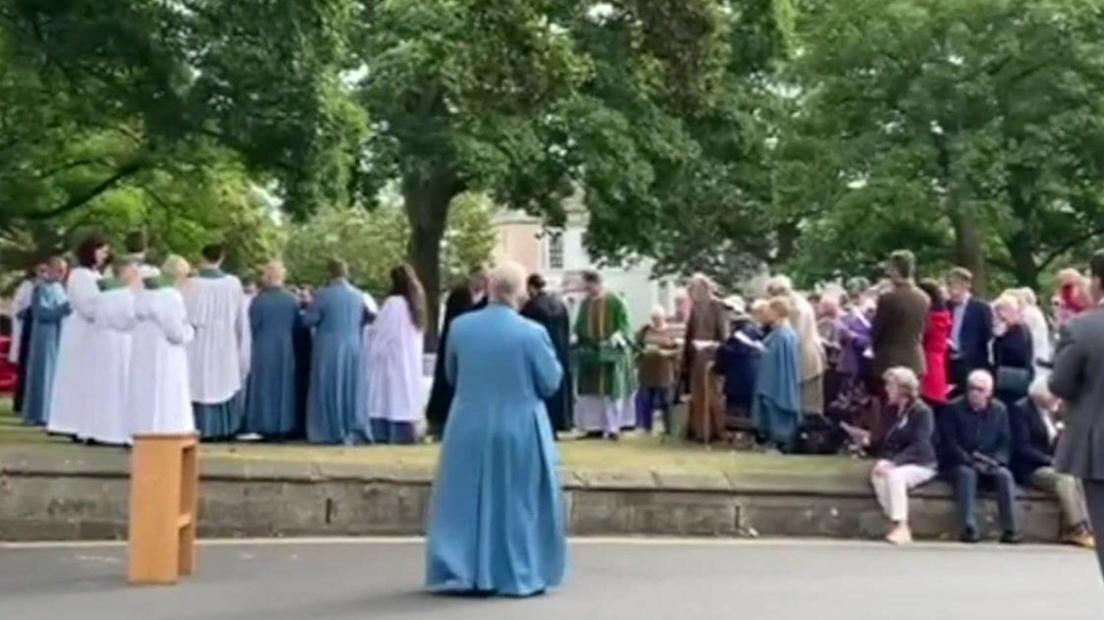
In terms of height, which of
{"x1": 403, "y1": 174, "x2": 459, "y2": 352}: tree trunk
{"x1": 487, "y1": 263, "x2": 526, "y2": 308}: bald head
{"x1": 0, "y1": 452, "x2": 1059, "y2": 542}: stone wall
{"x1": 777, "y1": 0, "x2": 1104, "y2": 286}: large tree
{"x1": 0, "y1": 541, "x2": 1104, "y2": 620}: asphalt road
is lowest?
{"x1": 0, "y1": 541, "x2": 1104, "y2": 620}: asphalt road

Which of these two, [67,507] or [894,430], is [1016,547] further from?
[67,507]

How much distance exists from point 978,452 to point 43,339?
10266 millimetres

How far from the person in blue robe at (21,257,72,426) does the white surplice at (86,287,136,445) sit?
3336mm

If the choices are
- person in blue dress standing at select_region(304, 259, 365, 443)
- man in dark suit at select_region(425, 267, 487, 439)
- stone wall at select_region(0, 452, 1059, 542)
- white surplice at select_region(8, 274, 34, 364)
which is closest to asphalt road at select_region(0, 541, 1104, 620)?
stone wall at select_region(0, 452, 1059, 542)

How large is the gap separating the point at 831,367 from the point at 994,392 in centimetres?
325

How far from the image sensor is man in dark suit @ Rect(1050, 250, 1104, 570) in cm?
1027

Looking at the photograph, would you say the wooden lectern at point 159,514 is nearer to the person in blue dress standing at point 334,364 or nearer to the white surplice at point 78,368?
the white surplice at point 78,368

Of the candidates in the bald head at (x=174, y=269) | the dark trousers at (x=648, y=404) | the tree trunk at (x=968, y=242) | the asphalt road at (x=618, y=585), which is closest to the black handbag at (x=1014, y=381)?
the asphalt road at (x=618, y=585)

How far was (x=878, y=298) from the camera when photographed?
19.1m

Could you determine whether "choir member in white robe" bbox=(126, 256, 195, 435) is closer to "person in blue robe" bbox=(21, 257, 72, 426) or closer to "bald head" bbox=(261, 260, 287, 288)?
"bald head" bbox=(261, 260, 287, 288)

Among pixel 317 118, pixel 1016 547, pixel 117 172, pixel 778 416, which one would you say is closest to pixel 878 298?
pixel 778 416

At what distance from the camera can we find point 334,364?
19.2 meters

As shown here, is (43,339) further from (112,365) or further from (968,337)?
(968,337)

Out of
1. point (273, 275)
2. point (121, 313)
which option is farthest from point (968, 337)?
point (121, 313)
